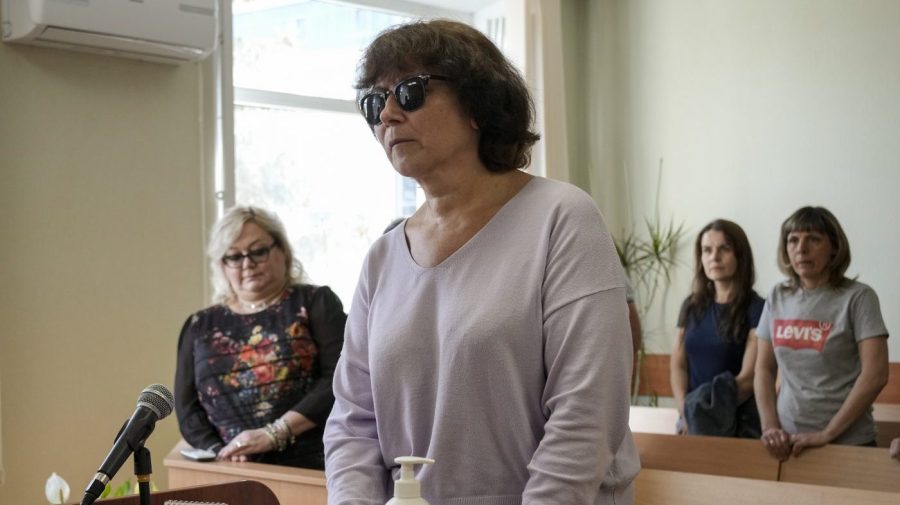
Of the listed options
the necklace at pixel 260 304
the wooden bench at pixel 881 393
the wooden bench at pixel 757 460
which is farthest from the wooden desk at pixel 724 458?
A: the necklace at pixel 260 304

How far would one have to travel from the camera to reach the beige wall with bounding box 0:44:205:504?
4250mm

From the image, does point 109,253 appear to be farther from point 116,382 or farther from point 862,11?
point 862,11

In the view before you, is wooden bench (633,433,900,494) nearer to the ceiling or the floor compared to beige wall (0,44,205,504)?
nearer to the floor

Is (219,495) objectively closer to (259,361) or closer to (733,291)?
(259,361)

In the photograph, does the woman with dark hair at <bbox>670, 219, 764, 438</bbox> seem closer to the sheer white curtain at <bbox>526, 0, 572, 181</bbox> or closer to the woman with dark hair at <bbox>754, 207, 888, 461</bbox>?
the woman with dark hair at <bbox>754, 207, 888, 461</bbox>

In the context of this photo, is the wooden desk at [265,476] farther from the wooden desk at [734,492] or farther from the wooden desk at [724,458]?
the wooden desk at [724,458]

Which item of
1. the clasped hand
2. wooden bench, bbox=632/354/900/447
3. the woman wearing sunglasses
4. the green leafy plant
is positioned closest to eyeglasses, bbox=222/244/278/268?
the clasped hand

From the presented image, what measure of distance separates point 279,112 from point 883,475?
360 cm

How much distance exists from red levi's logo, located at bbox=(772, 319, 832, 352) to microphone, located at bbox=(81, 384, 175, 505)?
2.93 metres

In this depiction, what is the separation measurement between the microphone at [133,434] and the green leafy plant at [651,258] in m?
4.85

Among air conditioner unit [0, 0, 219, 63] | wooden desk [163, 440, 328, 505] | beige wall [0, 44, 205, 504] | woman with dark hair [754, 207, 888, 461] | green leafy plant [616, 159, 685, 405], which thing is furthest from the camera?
green leafy plant [616, 159, 685, 405]

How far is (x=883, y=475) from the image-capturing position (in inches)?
126

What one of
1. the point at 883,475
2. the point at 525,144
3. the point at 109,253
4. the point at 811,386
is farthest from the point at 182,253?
the point at 525,144

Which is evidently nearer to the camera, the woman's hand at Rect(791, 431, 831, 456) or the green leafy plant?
the woman's hand at Rect(791, 431, 831, 456)
